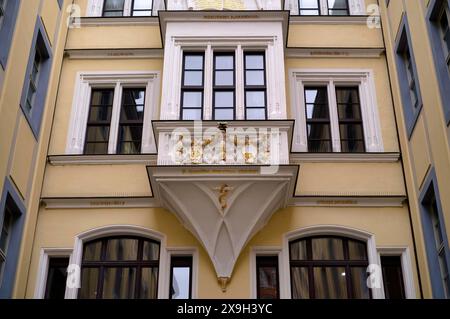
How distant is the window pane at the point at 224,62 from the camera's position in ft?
48.6

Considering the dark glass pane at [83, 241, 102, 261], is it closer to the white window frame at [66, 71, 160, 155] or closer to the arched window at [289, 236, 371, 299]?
the white window frame at [66, 71, 160, 155]

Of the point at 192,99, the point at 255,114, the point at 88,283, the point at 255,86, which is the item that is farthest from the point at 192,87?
the point at 88,283

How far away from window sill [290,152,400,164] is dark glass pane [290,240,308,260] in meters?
1.75

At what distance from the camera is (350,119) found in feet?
48.6

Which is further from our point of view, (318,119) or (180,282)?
(318,119)

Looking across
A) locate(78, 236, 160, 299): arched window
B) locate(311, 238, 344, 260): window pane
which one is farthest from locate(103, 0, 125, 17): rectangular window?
locate(311, 238, 344, 260): window pane

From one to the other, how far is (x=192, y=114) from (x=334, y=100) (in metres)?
3.36

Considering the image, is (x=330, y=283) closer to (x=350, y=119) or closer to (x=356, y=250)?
(x=356, y=250)

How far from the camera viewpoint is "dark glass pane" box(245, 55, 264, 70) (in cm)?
1477

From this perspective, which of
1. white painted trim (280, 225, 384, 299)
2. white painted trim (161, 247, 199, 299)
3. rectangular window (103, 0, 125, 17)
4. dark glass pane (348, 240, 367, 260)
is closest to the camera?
white painted trim (161, 247, 199, 299)

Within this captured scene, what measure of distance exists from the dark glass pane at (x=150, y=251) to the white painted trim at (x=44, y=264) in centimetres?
144

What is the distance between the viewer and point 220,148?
43.2 feet

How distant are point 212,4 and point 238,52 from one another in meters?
1.67

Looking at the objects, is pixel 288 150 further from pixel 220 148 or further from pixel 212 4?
pixel 212 4
